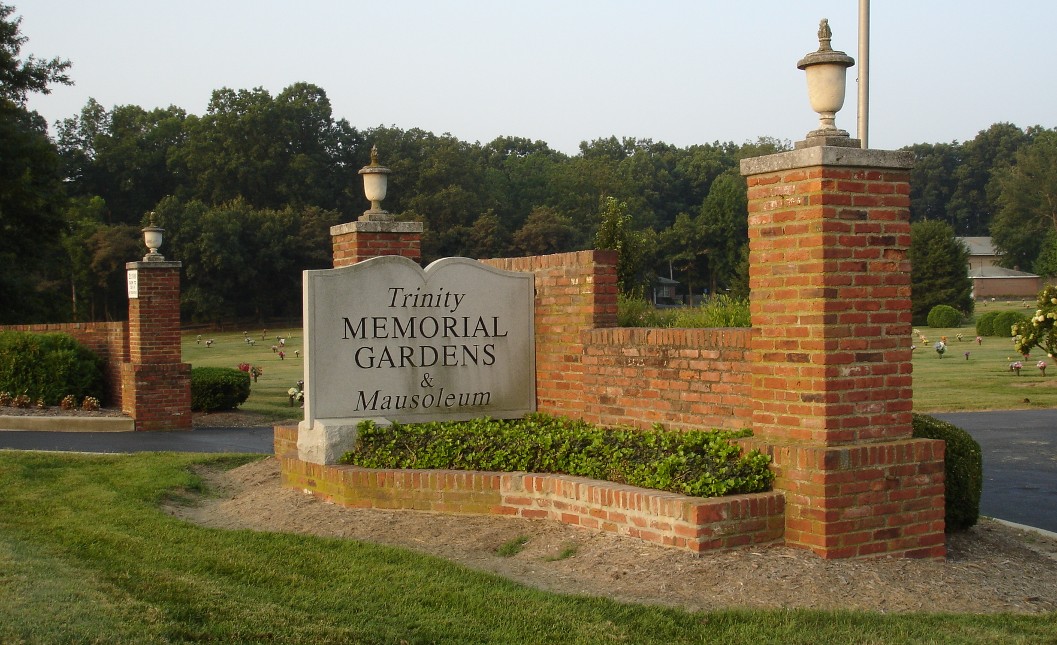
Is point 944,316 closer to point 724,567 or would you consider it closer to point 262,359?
point 262,359

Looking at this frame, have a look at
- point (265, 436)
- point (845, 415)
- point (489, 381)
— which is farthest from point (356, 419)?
point (265, 436)

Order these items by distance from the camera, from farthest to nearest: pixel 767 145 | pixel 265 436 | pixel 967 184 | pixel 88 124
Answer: pixel 967 184 < pixel 767 145 < pixel 88 124 < pixel 265 436

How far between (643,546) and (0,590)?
356cm

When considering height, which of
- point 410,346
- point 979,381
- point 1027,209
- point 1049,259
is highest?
point 1027,209

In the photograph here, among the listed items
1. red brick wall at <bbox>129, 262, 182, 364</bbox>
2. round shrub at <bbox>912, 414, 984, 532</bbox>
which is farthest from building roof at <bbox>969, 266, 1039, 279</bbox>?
round shrub at <bbox>912, 414, 984, 532</bbox>

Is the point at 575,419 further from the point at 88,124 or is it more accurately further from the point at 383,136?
the point at 88,124

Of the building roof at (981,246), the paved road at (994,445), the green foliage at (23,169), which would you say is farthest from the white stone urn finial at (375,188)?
the building roof at (981,246)

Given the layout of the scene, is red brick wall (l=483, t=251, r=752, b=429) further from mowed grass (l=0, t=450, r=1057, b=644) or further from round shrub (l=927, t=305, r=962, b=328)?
round shrub (l=927, t=305, r=962, b=328)

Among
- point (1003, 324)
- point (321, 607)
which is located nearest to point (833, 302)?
point (321, 607)

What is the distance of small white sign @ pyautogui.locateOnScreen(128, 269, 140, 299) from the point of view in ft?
54.7

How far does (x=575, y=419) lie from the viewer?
9.49 metres

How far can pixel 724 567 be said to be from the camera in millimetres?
5910

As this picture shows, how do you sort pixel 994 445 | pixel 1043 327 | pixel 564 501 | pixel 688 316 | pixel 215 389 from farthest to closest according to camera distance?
pixel 1043 327 → pixel 215 389 → pixel 994 445 → pixel 688 316 → pixel 564 501

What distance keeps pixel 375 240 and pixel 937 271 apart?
46.7 metres
